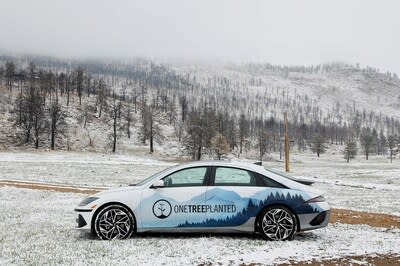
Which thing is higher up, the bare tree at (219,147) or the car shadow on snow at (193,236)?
the car shadow on snow at (193,236)

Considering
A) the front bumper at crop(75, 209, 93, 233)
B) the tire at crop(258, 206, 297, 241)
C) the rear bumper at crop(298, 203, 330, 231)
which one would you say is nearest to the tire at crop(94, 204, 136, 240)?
the front bumper at crop(75, 209, 93, 233)

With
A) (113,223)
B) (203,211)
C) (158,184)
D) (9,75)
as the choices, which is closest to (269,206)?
(203,211)

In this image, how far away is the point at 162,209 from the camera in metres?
8.30

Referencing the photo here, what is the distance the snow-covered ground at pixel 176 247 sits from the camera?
6.77 m

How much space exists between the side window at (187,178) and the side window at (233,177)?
34 cm

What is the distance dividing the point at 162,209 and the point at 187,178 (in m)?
Answer: 0.88

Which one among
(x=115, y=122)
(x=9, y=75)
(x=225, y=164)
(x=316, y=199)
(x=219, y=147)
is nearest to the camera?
(x=316, y=199)

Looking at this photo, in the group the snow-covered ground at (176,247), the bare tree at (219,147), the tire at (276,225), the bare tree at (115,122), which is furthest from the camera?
the bare tree at (115,122)

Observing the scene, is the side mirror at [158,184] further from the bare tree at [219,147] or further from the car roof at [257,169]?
the bare tree at [219,147]

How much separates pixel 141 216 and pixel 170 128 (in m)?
121

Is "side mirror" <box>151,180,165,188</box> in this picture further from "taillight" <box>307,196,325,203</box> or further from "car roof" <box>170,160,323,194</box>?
"taillight" <box>307,196,325,203</box>

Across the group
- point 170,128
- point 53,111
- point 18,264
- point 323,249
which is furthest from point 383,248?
point 170,128

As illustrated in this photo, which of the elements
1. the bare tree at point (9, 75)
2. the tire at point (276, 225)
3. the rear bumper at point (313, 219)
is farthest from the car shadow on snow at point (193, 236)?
the bare tree at point (9, 75)

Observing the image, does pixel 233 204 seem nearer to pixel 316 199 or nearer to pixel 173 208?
pixel 173 208
